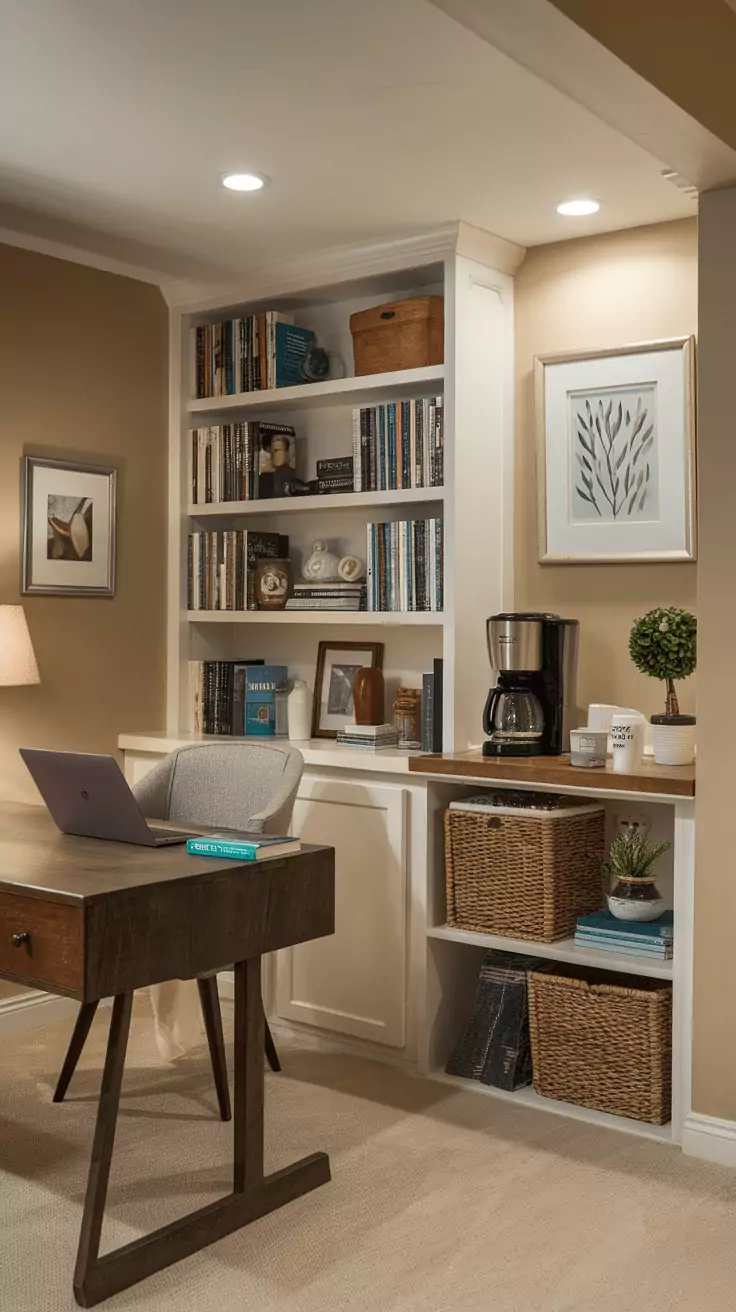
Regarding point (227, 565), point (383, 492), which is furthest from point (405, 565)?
point (227, 565)

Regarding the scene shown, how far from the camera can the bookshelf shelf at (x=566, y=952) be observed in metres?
3.21

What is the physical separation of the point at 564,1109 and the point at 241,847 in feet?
4.38

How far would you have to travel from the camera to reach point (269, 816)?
10.3ft

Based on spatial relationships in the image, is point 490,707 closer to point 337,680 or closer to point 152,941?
point 337,680

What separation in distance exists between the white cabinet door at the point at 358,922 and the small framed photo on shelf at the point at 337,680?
44 cm

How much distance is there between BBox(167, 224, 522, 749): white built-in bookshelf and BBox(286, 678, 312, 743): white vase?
0.23 m

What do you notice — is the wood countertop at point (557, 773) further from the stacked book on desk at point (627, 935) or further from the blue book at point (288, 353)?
the blue book at point (288, 353)

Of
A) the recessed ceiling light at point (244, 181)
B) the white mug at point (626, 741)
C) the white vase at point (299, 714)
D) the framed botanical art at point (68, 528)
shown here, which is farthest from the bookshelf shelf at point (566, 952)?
the recessed ceiling light at point (244, 181)

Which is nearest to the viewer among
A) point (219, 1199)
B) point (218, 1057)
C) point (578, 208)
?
point (219, 1199)

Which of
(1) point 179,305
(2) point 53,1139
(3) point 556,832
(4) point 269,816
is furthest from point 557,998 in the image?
(1) point 179,305

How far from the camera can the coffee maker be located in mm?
3623

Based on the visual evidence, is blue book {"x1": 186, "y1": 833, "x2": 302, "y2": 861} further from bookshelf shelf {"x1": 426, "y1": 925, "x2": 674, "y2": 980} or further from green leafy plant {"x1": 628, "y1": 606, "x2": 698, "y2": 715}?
green leafy plant {"x1": 628, "y1": 606, "x2": 698, "y2": 715}

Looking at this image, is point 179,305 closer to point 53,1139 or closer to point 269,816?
point 269,816

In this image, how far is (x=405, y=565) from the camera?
391 cm
